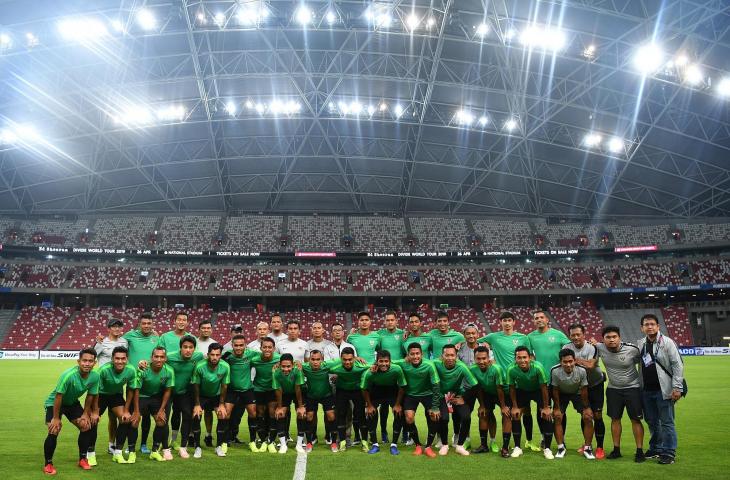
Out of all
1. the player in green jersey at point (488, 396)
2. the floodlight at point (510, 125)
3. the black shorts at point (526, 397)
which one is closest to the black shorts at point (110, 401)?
the player in green jersey at point (488, 396)

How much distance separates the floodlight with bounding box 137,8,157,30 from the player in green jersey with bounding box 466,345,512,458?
106 ft

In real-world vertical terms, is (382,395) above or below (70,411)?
below

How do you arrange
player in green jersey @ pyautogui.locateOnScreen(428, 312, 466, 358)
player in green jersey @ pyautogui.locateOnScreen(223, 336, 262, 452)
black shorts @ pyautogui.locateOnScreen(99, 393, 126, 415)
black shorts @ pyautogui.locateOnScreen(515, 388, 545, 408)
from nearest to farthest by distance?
black shorts @ pyautogui.locateOnScreen(99, 393, 126, 415) → black shorts @ pyautogui.locateOnScreen(515, 388, 545, 408) → player in green jersey @ pyautogui.locateOnScreen(223, 336, 262, 452) → player in green jersey @ pyautogui.locateOnScreen(428, 312, 466, 358)

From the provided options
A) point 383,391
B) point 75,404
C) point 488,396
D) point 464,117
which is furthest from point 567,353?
point 464,117

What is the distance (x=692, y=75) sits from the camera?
1325 inches

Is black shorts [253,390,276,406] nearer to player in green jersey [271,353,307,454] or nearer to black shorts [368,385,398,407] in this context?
player in green jersey [271,353,307,454]

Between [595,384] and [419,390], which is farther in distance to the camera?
[419,390]

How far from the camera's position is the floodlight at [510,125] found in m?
41.4

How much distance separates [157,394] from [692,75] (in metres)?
37.6

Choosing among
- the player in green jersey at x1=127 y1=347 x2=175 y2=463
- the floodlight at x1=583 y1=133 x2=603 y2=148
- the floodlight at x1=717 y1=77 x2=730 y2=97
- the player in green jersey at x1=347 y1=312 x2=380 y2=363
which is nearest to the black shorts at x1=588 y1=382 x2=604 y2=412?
the player in green jersey at x1=347 y1=312 x2=380 y2=363

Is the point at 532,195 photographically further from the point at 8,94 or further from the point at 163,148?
the point at 8,94

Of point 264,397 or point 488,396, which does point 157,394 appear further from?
point 488,396

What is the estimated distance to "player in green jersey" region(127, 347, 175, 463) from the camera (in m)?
9.21

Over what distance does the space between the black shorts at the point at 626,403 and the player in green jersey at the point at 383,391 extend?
12.2 ft
